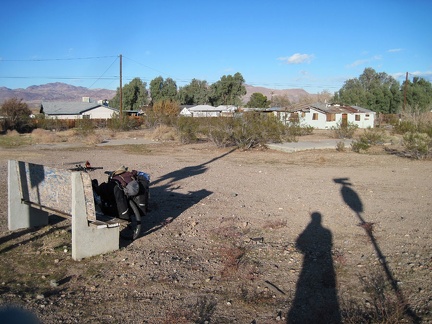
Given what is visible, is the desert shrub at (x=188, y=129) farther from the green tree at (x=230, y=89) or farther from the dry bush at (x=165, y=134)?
the green tree at (x=230, y=89)

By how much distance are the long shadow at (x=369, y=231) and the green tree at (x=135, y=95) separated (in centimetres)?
9029

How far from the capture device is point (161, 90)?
10369 centimetres

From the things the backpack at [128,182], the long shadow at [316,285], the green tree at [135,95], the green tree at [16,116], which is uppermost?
the green tree at [135,95]

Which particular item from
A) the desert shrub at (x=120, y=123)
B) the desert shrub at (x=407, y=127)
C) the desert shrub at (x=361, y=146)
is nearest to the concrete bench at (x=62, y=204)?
the desert shrub at (x=407, y=127)

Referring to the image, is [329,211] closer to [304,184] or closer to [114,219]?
[304,184]

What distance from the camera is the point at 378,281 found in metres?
5.27

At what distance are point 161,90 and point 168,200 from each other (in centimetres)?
9599

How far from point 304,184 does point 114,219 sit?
24.5 feet

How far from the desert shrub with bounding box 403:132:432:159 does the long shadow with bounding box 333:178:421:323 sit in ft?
25.7

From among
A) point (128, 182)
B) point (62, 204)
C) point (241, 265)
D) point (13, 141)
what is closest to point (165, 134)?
point (13, 141)

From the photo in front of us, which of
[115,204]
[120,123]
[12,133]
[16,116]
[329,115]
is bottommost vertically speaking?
[115,204]

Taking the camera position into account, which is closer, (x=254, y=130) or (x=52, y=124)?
(x=254, y=130)

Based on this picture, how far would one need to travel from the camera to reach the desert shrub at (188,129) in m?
31.0

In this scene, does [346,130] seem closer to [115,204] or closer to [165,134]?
[165,134]
